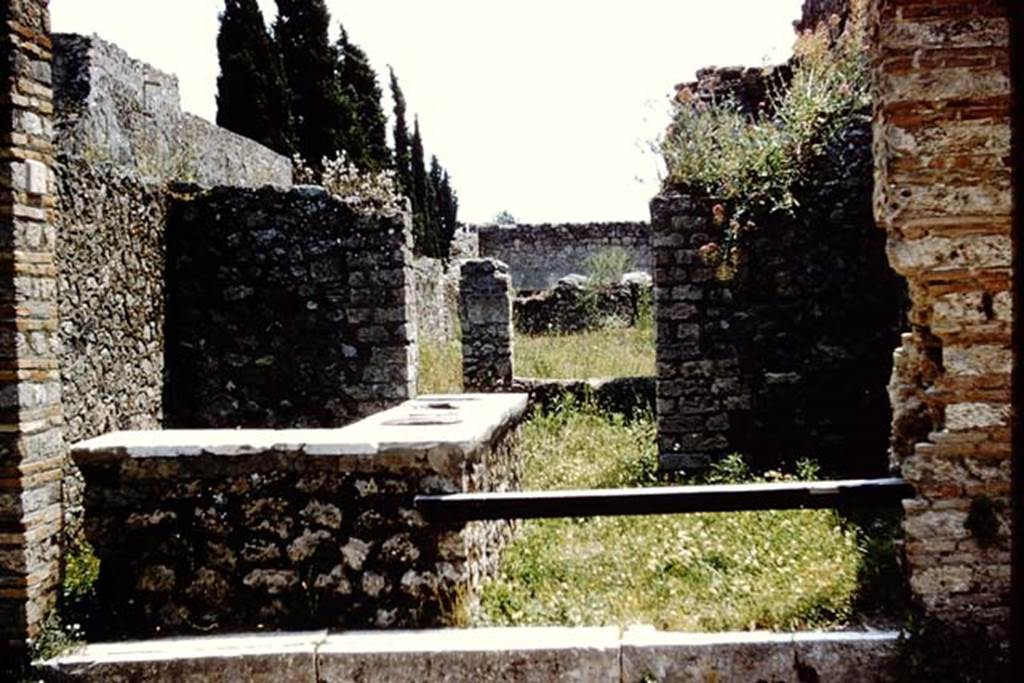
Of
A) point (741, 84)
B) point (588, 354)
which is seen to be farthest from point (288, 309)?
point (588, 354)

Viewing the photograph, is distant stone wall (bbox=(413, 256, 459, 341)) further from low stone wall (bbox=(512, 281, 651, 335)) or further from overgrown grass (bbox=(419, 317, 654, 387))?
low stone wall (bbox=(512, 281, 651, 335))

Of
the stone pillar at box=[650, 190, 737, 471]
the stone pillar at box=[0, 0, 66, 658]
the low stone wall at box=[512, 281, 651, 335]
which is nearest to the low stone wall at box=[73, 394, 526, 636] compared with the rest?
the stone pillar at box=[0, 0, 66, 658]

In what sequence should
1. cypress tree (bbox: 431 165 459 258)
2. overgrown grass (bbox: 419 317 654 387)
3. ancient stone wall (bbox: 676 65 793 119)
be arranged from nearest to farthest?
ancient stone wall (bbox: 676 65 793 119) < overgrown grass (bbox: 419 317 654 387) < cypress tree (bbox: 431 165 459 258)

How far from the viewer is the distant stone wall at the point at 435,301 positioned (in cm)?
1398

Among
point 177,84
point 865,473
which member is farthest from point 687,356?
point 177,84

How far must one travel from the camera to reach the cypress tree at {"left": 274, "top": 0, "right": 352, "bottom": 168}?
74.1ft

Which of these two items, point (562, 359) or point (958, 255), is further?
point (562, 359)

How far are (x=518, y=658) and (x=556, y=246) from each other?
20291mm

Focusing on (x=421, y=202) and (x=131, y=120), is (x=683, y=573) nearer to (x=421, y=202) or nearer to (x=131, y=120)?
(x=131, y=120)

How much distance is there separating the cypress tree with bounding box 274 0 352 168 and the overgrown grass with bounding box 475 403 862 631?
59.4 feet

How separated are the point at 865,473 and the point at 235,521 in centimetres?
504

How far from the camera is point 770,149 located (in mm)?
7754

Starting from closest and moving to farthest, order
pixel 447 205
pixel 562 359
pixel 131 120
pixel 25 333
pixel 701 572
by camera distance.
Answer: pixel 25 333
pixel 701 572
pixel 131 120
pixel 562 359
pixel 447 205

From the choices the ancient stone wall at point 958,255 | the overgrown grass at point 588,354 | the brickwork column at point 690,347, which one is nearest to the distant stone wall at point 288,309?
the brickwork column at point 690,347
